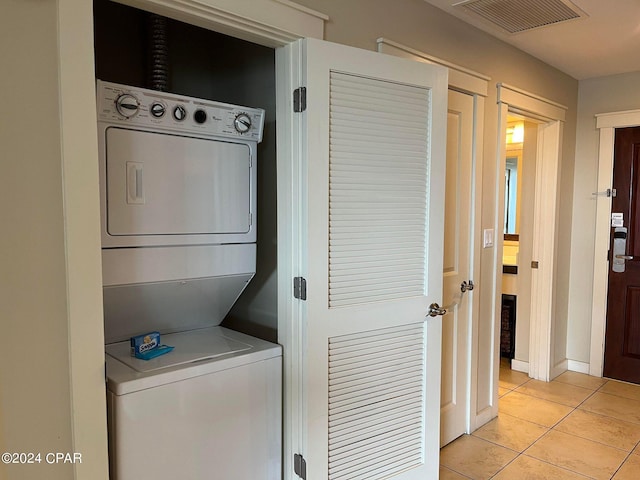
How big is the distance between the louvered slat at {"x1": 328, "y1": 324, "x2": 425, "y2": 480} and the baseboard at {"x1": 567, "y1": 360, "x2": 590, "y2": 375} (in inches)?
100

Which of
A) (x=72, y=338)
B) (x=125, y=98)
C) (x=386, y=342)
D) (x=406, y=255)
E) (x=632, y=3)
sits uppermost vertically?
(x=632, y=3)

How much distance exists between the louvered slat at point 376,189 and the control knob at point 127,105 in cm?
72

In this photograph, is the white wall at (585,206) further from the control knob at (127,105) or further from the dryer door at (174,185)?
the control knob at (127,105)

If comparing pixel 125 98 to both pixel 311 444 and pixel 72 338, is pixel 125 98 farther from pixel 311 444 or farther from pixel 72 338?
pixel 311 444

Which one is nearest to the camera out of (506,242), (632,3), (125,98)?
(125,98)

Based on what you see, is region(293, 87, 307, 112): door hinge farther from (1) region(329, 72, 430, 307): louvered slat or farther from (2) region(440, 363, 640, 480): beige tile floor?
(2) region(440, 363, 640, 480): beige tile floor

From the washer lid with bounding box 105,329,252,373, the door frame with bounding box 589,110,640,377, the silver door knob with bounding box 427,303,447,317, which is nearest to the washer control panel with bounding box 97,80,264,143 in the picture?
the washer lid with bounding box 105,329,252,373

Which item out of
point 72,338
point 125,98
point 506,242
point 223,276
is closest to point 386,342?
point 223,276

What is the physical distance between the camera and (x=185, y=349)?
1.94 meters

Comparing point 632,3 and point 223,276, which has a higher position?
point 632,3

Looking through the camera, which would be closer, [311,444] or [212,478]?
[212,478]

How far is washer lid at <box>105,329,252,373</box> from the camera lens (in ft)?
5.77

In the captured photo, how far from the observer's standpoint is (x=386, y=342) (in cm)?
218

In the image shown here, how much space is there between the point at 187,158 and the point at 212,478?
1.19m
